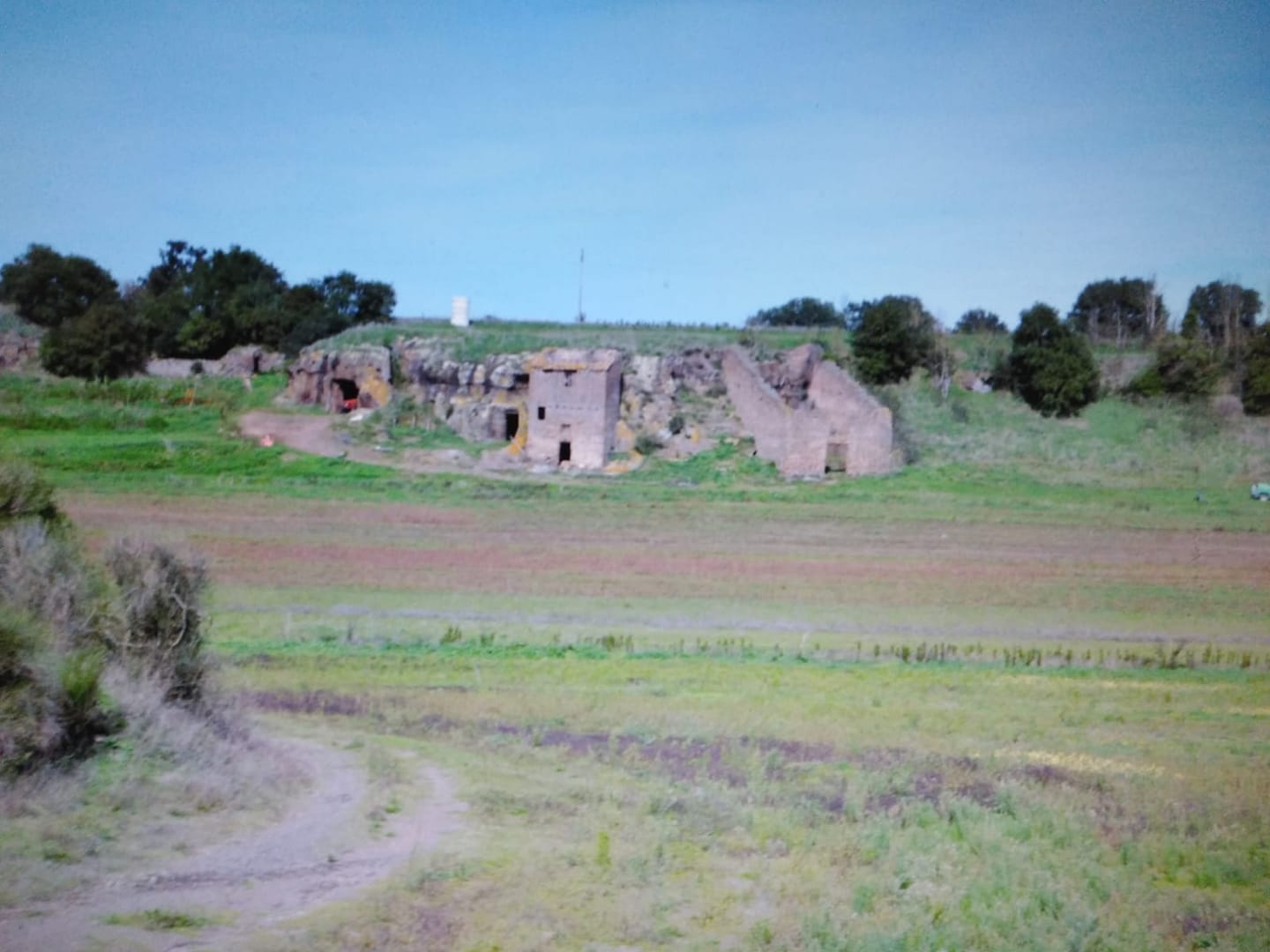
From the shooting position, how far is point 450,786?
459 inches

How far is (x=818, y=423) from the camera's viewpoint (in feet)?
129

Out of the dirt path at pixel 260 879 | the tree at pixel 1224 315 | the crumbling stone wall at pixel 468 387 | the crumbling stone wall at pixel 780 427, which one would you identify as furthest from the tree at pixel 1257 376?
the dirt path at pixel 260 879

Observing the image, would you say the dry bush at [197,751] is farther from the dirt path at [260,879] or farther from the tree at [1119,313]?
the tree at [1119,313]

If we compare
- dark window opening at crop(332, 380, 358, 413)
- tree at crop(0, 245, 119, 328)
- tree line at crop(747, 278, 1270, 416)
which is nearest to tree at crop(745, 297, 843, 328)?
tree line at crop(747, 278, 1270, 416)

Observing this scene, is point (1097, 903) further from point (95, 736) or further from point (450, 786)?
point (95, 736)

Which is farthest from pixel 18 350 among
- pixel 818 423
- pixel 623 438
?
pixel 818 423

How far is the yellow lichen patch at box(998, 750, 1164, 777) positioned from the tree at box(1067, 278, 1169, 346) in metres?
38.1

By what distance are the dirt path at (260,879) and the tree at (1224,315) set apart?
25441mm

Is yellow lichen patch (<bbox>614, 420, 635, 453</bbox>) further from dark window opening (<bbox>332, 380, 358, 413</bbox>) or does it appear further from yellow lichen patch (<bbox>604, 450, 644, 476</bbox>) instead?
dark window opening (<bbox>332, 380, 358, 413</bbox>)

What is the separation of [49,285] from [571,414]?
1955 centimetres

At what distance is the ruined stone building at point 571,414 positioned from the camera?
41.3 m

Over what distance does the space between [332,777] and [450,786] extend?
3.96 feet

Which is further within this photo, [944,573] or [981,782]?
[944,573]

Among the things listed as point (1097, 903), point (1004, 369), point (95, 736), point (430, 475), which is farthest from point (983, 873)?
point (1004, 369)
